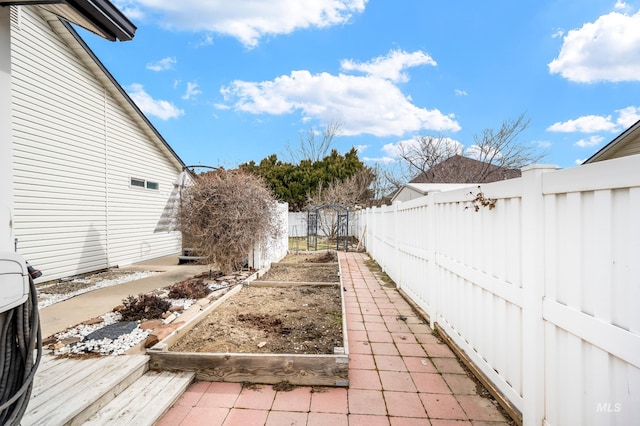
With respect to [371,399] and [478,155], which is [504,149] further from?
[371,399]

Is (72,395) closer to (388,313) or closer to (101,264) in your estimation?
(388,313)

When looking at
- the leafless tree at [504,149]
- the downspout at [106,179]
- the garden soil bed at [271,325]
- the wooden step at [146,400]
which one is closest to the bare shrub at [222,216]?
the garden soil bed at [271,325]

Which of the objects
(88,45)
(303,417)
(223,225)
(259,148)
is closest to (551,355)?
(303,417)

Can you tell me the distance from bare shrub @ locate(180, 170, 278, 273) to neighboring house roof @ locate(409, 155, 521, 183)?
16060 mm

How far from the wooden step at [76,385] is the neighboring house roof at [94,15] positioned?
7.62 feet

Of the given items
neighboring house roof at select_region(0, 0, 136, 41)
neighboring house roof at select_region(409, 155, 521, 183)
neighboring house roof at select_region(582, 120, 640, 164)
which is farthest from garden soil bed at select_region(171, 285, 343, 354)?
neighboring house roof at select_region(409, 155, 521, 183)

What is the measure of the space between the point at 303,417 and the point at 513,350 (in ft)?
4.95

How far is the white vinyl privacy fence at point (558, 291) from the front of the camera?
129cm

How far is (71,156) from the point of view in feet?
21.3

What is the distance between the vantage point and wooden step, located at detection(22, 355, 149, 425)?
76.6 inches

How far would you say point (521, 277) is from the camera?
2010 millimetres

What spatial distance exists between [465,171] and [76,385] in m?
20.2

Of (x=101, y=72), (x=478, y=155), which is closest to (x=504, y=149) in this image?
(x=478, y=155)

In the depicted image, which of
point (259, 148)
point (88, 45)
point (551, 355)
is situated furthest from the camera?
point (259, 148)
